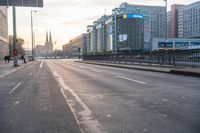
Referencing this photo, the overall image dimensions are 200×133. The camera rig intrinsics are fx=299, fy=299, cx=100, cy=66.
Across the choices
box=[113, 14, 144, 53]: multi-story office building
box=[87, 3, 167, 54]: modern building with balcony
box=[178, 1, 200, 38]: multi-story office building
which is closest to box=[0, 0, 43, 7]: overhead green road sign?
box=[178, 1, 200, 38]: multi-story office building

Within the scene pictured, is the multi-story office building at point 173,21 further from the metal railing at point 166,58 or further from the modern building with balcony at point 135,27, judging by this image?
the metal railing at point 166,58

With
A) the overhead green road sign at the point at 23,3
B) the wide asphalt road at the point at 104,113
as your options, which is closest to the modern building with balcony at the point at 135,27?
the overhead green road sign at the point at 23,3

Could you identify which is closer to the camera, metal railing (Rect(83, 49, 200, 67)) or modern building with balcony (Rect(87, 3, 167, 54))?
metal railing (Rect(83, 49, 200, 67))

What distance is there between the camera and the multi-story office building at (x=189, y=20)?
125 metres

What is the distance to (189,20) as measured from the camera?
5162 inches

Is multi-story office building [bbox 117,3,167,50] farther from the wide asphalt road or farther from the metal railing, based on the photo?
the wide asphalt road

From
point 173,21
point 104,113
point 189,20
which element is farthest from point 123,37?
point 104,113

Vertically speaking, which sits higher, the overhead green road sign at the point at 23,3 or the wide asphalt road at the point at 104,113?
the overhead green road sign at the point at 23,3

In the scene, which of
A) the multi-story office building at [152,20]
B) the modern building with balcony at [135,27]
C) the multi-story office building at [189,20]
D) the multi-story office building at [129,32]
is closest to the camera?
the multi-story office building at [189,20]

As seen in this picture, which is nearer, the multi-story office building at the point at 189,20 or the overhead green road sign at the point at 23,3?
the overhead green road sign at the point at 23,3

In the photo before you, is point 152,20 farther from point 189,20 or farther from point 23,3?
point 23,3

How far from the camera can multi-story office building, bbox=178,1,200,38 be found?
410 feet

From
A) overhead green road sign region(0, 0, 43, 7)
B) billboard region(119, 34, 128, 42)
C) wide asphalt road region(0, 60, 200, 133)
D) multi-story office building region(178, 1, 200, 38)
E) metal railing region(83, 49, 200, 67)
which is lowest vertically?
wide asphalt road region(0, 60, 200, 133)

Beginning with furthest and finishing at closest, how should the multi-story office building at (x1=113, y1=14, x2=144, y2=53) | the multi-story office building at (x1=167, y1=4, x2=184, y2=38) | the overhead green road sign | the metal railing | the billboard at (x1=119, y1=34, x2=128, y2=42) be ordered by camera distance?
the multi-story office building at (x1=113, y1=14, x2=144, y2=53) < the billboard at (x1=119, y1=34, x2=128, y2=42) < the multi-story office building at (x1=167, y1=4, x2=184, y2=38) < the overhead green road sign < the metal railing
